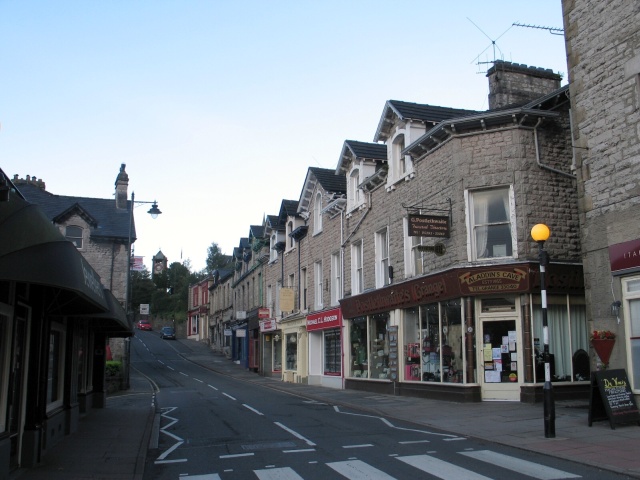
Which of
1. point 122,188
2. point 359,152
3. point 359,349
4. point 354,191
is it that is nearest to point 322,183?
point 354,191

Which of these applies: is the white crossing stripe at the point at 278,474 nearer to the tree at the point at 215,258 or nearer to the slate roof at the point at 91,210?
the slate roof at the point at 91,210

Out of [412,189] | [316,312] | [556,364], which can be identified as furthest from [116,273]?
[556,364]

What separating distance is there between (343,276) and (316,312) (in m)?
3.84

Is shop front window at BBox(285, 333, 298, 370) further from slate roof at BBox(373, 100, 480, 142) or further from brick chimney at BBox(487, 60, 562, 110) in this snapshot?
brick chimney at BBox(487, 60, 562, 110)

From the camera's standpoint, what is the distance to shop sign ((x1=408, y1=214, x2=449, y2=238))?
1806cm

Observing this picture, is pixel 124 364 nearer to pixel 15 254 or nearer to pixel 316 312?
pixel 316 312

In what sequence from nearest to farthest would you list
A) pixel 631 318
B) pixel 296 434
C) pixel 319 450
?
pixel 319 450 < pixel 296 434 < pixel 631 318

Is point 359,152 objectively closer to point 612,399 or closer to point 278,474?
point 612,399

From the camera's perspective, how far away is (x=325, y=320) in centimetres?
2894

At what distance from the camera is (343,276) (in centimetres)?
2706

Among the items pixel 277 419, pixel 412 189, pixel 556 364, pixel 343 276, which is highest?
pixel 412 189

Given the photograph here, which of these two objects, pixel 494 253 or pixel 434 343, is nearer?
pixel 494 253

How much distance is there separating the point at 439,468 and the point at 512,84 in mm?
17128

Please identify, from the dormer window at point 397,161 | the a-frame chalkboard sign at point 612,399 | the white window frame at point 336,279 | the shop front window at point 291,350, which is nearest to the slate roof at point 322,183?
the white window frame at point 336,279
